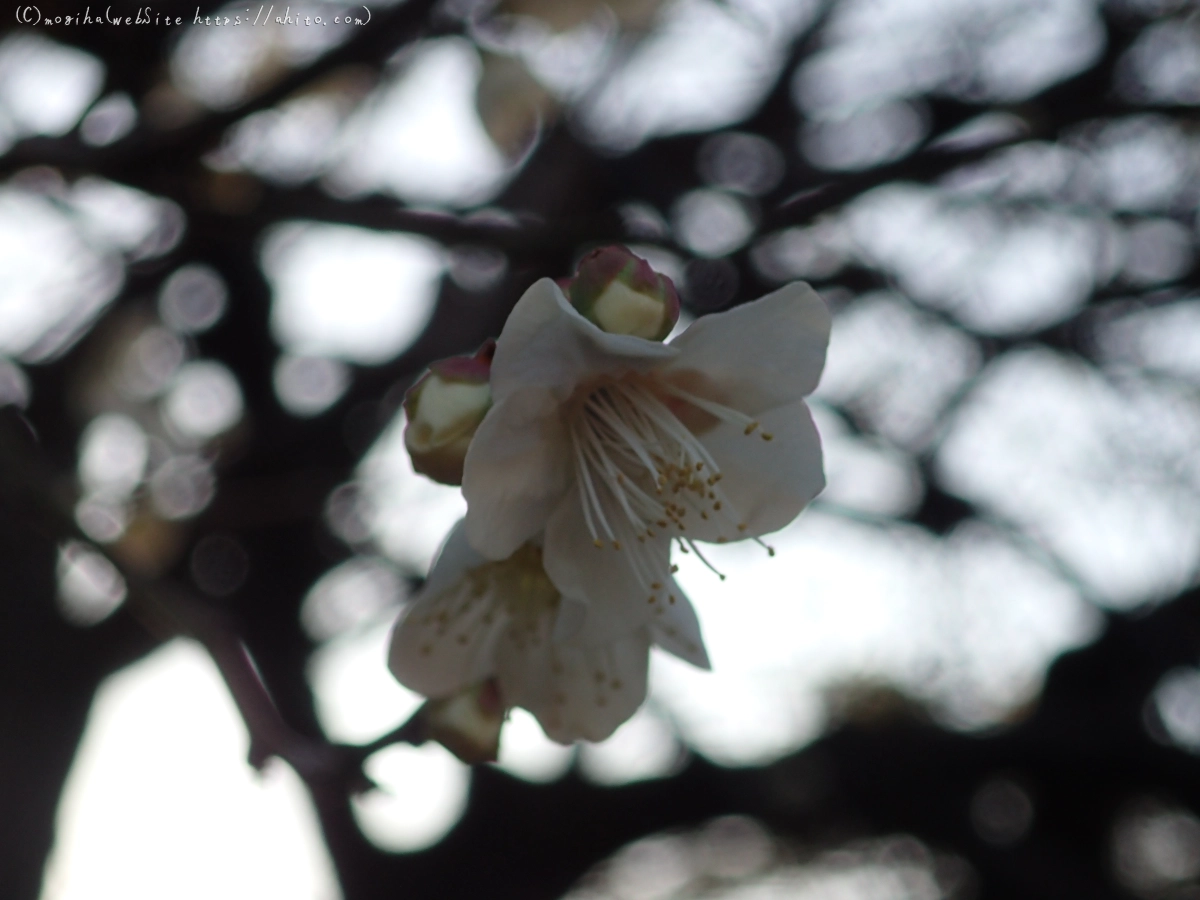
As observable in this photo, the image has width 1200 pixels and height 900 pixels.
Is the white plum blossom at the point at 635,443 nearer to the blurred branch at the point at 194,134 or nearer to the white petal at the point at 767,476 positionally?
the white petal at the point at 767,476

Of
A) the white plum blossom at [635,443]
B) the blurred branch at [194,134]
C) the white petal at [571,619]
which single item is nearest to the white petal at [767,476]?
the white plum blossom at [635,443]

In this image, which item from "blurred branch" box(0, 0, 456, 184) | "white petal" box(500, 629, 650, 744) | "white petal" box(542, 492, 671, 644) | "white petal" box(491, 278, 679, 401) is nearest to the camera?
"white petal" box(491, 278, 679, 401)

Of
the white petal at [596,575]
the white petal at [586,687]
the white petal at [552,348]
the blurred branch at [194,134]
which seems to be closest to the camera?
the white petal at [552,348]

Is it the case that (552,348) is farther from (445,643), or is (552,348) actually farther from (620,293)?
(445,643)

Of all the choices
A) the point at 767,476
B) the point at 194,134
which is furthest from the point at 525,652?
the point at 194,134

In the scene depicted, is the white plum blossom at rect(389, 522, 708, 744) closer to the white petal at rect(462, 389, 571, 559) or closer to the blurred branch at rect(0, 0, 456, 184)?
the white petal at rect(462, 389, 571, 559)

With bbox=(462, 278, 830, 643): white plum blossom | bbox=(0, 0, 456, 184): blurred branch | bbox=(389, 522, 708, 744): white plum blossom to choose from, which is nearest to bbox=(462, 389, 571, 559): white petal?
bbox=(462, 278, 830, 643): white plum blossom

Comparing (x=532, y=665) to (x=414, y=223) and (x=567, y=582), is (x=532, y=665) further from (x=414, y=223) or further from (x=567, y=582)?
(x=414, y=223)
